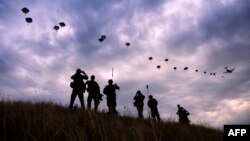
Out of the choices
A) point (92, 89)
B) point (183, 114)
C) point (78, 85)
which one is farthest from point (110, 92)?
point (183, 114)

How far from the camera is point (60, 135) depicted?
15.5ft

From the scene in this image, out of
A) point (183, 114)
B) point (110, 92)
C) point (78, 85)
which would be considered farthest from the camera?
point (183, 114)

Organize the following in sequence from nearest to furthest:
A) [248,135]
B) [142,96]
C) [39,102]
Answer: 1. [248,135]
2. [39,102]
3. [142,96]

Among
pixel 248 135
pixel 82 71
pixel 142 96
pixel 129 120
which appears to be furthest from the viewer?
pixel 142 96

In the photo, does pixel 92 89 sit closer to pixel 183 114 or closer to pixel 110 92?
pixel 110 92

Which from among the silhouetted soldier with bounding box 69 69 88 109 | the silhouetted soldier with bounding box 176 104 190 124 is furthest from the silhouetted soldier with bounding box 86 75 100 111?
the silhouetted soldier with bounding box 176 104 190 124

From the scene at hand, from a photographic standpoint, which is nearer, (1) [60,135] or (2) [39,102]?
(1) [60,135]

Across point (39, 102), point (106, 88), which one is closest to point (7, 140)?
point (39, 102)

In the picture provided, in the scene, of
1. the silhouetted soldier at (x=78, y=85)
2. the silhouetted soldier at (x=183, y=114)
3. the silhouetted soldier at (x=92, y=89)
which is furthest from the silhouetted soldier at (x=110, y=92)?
the silhouetted soldier at (x=183, y=114)

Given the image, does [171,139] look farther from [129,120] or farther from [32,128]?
[129,120]

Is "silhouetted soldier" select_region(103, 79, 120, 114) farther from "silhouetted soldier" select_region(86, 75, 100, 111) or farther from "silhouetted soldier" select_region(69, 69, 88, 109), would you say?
"silhouetted soldier" select_region(69, 69, 88, 109)

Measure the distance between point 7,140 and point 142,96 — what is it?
12210 mm

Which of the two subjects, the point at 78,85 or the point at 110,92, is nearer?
the point at 78,85

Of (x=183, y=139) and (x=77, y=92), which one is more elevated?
(x=77, y=92)
